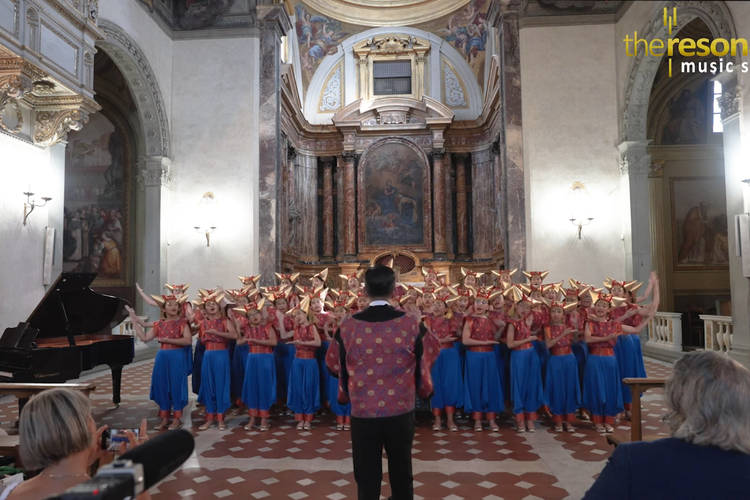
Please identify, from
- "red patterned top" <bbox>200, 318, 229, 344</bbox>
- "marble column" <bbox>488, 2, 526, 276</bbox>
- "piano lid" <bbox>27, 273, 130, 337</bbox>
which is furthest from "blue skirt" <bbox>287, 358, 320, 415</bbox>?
"marble column" <bbox>488, 2, 526, 276</bbox>

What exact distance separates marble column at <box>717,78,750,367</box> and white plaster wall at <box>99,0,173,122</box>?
11289 mm

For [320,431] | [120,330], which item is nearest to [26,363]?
[320,431]

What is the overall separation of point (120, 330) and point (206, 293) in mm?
6207

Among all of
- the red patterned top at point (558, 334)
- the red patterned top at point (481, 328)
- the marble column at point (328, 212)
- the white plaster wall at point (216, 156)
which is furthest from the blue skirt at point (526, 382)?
the marble column at point (328, 212)

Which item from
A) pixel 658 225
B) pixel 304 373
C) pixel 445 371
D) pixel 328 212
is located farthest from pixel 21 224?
pixel 658 225

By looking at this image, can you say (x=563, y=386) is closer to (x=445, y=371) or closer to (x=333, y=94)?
(x=445, y=371)

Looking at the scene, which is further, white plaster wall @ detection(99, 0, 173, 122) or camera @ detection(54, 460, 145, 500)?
white plaster wall @ detection(99, 0, 173, 122)

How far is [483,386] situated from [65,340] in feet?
17.8

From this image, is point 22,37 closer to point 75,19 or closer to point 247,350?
point 75,19

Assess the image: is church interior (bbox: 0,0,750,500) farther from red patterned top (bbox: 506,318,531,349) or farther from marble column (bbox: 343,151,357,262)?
red patterned top (bbox: 506,318,531,349)

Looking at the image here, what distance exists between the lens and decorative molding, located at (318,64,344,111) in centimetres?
2212

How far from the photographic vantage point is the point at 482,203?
20.9 meters

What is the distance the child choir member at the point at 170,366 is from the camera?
6.80 m

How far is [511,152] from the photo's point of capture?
13.7 m
